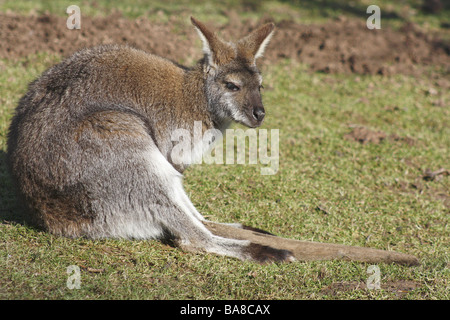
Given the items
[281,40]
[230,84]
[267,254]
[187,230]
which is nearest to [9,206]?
[187,230]

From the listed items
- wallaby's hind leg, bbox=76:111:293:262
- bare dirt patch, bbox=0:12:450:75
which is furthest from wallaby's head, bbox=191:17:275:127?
bare dirt patch, bbox=0:12:450:75

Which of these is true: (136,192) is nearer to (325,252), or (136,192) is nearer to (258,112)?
(258,112)

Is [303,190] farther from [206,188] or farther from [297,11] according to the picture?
[297,11]

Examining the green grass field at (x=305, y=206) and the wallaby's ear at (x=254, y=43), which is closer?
the green grass field at (x=305, y=206)

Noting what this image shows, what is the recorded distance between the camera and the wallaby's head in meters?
4.96

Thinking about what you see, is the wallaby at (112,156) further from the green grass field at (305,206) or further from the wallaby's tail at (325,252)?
the green grass field at (305,206)

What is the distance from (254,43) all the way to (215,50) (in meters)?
0.47

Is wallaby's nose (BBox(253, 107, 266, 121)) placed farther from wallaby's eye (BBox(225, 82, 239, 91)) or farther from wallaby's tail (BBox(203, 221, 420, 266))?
wallaby's tail (BBox(203, 221, 420, 266))

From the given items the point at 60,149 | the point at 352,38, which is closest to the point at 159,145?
the point at 60,149

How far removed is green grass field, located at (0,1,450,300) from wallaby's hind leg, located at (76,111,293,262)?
0.45ft

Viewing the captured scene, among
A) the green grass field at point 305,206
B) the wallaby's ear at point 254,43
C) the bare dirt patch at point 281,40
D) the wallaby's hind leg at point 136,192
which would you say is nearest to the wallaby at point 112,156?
the wallaby's hind leg at point 136,192

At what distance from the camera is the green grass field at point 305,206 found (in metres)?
4.07

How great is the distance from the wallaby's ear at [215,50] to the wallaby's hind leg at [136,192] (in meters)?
1.07

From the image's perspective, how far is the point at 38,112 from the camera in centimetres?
432
